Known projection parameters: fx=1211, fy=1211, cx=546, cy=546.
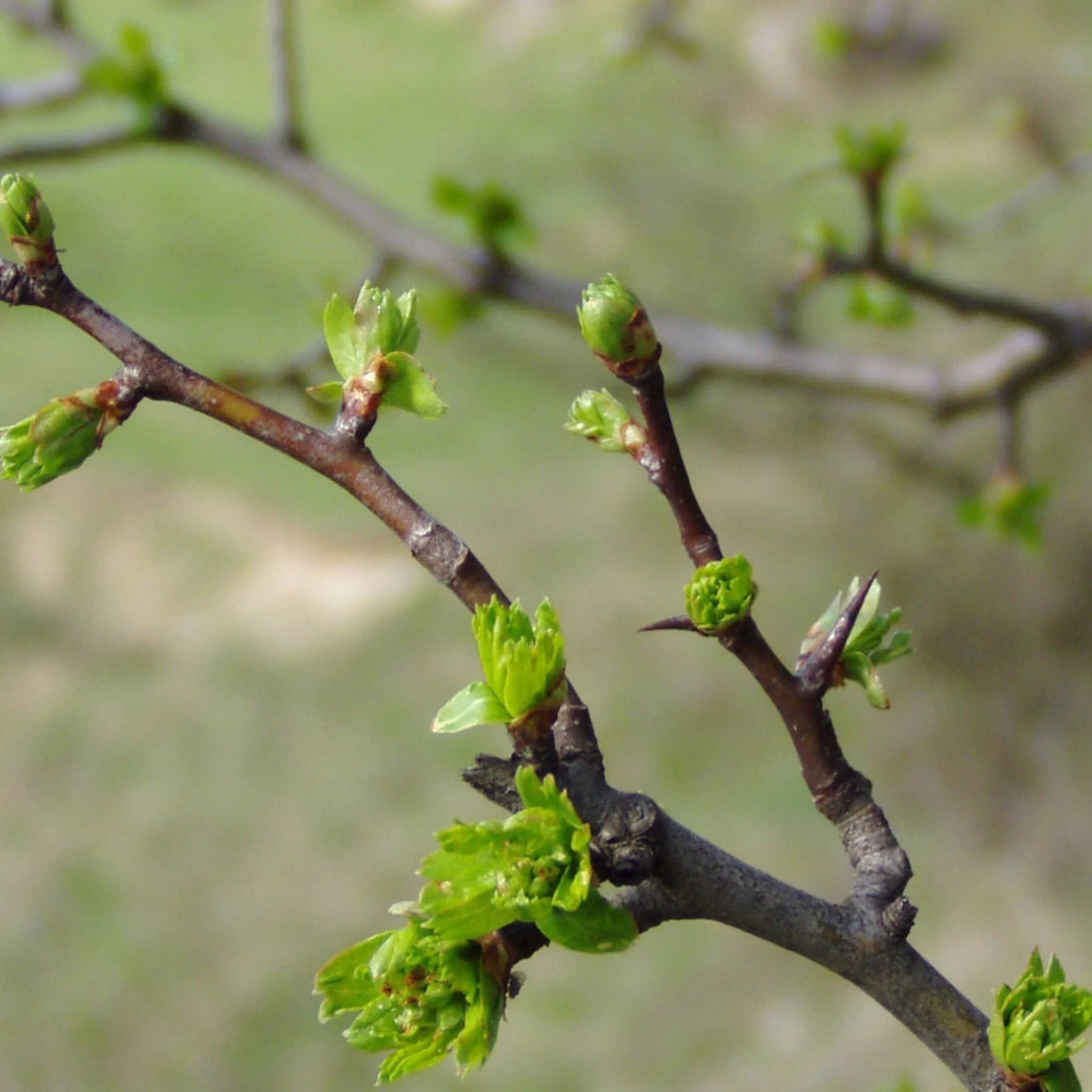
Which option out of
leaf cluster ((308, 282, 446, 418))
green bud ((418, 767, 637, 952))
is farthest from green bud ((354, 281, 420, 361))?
green bud ((418, 767, 637, 952))

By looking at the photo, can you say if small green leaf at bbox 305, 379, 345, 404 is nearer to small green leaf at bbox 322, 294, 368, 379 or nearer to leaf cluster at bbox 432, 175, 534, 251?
small green leaf at bbox 322, 294, 368, 379

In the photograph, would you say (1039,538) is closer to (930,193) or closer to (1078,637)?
(1078,637)

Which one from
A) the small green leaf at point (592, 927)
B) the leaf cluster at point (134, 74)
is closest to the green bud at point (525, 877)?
the small green leaf at point (592, 927)

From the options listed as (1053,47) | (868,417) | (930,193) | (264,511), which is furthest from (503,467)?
(1053,47)

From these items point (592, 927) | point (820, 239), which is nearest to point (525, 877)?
point (592, 927)

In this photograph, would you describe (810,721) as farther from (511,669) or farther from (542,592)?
(542,592)

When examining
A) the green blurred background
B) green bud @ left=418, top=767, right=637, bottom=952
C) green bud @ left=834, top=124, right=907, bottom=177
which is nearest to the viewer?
green bud @ left=418, top=767, right=637, bottom=952
